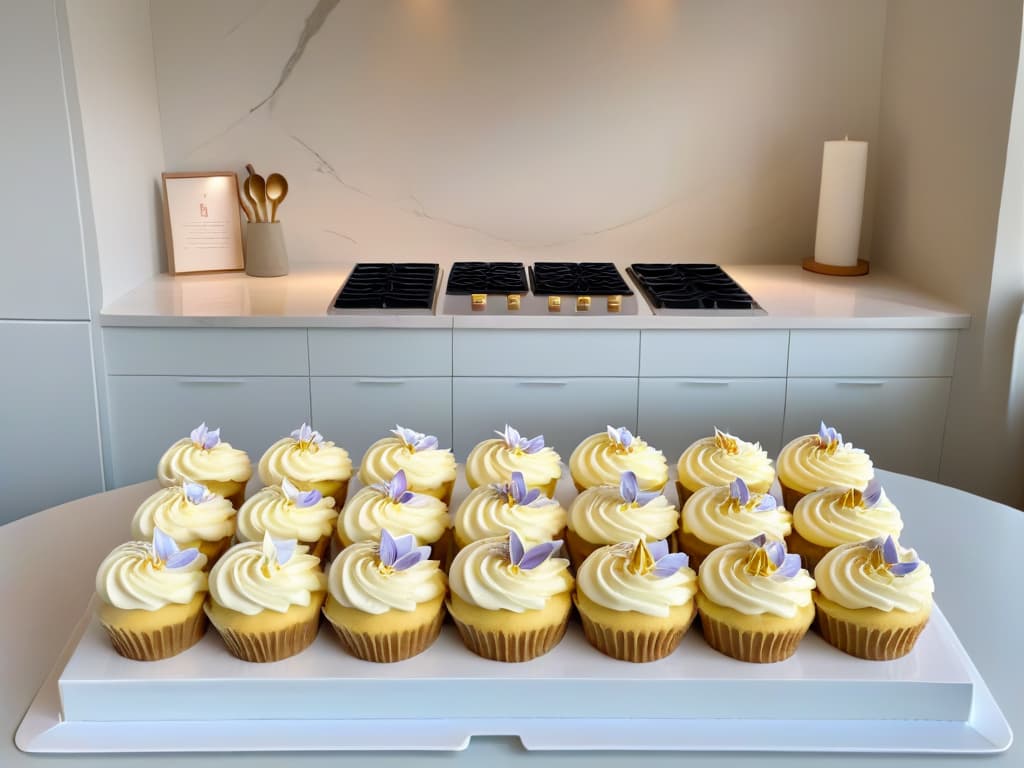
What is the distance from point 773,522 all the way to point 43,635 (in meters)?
0.85

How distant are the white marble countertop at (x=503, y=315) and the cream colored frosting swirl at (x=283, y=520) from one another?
141cm

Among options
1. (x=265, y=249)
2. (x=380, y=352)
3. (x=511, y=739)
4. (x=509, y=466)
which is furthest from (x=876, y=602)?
(x=265, y=249)

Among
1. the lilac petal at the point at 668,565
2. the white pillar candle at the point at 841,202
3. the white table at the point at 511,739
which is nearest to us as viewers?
the white table at the point at 511,739

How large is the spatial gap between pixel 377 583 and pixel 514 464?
34cm

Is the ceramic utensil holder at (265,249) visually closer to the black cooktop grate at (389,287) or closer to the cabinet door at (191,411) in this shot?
the black cooktop grate at (389,287)

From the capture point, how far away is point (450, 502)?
53.6 inches

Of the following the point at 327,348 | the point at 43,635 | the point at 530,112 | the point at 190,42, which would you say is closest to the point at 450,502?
the point at 43,635

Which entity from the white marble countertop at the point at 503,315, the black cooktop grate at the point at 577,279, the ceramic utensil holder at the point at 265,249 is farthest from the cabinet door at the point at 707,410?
the ceramic utensil holder at the point at 265,249

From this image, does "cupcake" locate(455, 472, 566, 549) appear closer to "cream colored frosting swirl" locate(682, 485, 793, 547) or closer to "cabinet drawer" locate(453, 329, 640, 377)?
"cream colored frosting swirl" locate(682, 485, 793, 547)

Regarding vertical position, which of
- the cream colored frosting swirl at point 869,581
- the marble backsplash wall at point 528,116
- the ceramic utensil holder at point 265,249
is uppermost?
the marble backsplash wall at point 528,116

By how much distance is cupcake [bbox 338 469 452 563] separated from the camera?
1.15 meters

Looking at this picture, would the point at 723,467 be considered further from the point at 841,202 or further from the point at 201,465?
the point at 841,202

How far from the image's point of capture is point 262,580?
1022 millimetres

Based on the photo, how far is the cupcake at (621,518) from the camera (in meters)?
1.14
